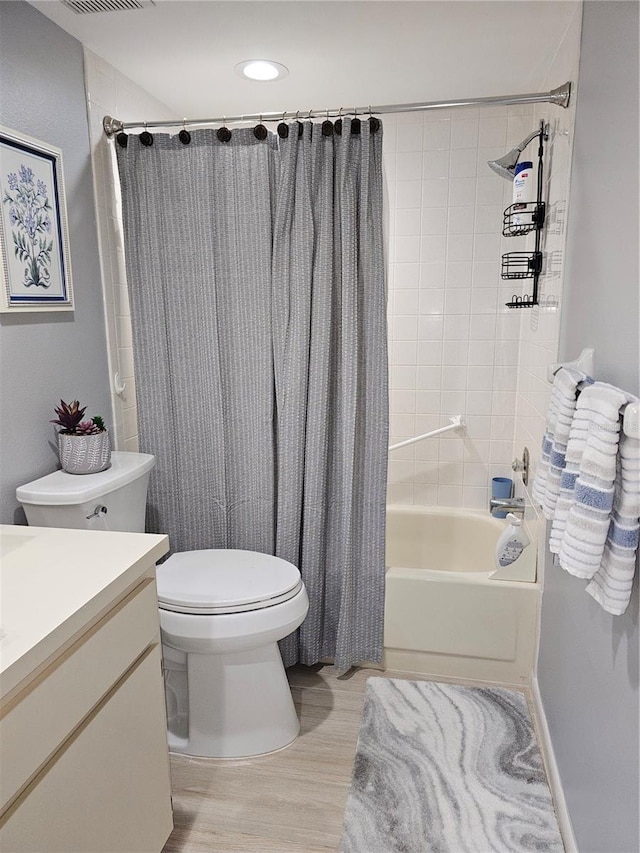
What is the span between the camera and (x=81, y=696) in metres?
1.12

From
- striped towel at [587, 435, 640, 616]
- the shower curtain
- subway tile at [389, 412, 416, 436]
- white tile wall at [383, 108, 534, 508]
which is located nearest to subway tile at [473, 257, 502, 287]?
white tile wall at [383, 108, 534, 508]

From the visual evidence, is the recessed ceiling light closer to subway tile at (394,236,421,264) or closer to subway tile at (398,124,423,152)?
subway tile at (398,124,423,152)

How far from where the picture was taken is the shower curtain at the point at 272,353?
2.05 m

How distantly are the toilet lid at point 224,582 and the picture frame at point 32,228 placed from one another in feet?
3.04

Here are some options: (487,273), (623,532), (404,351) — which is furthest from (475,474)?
(623,532)

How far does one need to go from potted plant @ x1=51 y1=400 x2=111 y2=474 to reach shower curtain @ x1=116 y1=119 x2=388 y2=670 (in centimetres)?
42

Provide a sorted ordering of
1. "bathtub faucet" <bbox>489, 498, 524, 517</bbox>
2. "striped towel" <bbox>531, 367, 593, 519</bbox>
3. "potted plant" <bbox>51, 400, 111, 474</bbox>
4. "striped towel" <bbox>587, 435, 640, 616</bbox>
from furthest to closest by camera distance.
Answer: "bathtub faucet" <bbox>489, 498, 524, 517</bbox>
"potted plant" <bbox>51, 400, 111, 474</bbox>
"striped towel" <bbox>531, 367, 593, 519</bbox>
"striped towel" <bbox>587, 435, 640, 616</bbox>

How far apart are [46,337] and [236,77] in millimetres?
1185

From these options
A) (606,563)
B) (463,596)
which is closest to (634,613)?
(606,563)

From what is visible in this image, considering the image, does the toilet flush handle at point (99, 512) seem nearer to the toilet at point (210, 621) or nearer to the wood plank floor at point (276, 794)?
the toilet at point (210, 621)

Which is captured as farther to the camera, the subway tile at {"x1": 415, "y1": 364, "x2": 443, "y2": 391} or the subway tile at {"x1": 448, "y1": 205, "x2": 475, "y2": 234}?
the subway tile at {"x1": 415, "y1": 364, "x2": 443, "y2": 391}

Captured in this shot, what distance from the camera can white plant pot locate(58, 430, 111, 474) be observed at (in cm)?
185

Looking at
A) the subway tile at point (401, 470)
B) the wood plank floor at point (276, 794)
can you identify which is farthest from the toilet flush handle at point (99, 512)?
the subway tile at point (401, 470)

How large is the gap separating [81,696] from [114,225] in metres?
1.72
